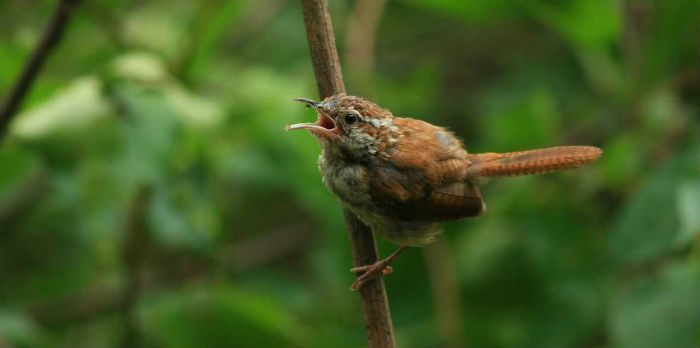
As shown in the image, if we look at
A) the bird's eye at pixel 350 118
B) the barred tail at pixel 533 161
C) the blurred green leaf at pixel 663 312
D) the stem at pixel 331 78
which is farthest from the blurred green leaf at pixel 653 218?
the stem at pixel 331 78

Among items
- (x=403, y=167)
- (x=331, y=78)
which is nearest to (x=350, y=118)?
(x=403, y=167)

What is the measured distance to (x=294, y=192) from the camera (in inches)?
179

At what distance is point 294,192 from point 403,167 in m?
1.32

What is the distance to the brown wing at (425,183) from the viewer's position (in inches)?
129

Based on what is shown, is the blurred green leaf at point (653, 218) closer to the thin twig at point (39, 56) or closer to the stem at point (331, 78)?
the stem at point (331, 78)

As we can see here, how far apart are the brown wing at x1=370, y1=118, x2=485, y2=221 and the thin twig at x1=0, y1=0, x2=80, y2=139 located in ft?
4.54

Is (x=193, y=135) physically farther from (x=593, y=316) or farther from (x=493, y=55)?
(x=493, y=55)

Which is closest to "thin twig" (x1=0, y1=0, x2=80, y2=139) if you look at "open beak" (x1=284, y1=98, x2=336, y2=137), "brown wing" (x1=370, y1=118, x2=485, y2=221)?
"open beak" (x1=284, y1=98, x2=336, y2=137)

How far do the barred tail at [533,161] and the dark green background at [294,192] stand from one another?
0.44 metres

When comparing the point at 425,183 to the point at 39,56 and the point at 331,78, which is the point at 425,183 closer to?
the point at 331,78

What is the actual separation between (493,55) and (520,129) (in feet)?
6.90

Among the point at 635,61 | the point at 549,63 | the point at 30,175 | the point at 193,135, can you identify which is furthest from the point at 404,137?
the point at 549,63

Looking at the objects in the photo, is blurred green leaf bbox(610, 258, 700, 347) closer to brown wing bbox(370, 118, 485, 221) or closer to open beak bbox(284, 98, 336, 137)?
brown wing bbox(370, 118, 485, 221)

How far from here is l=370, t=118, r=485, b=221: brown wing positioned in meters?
3.29
